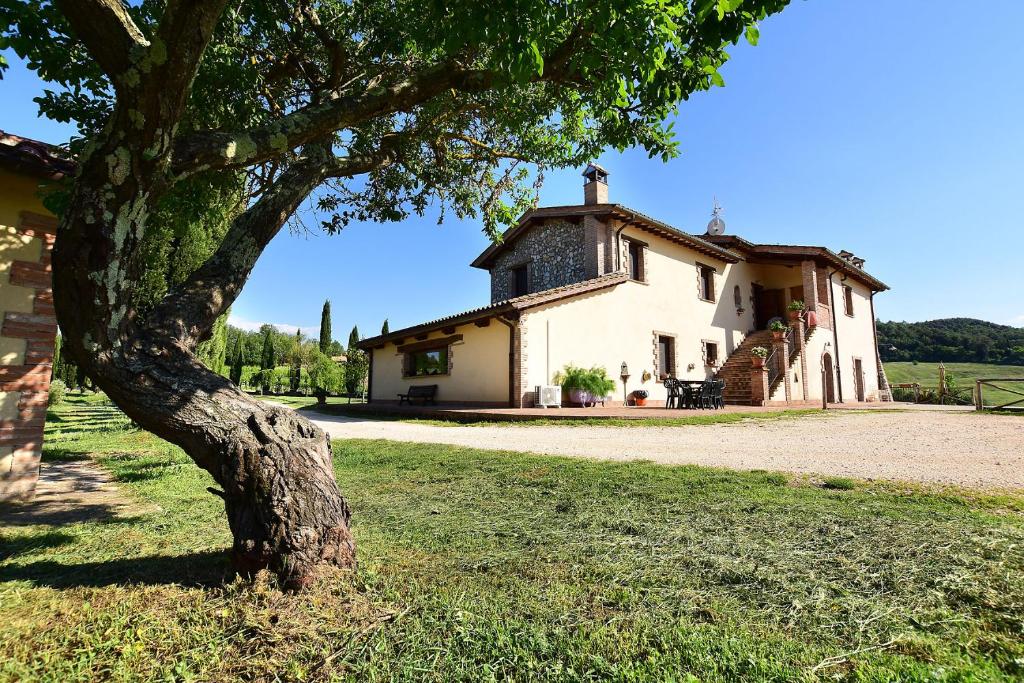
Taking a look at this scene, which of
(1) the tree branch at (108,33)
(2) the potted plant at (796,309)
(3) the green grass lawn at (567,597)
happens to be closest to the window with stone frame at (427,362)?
(3) the green grass lawn at (567,597)

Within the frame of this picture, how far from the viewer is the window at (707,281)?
60.6 feet

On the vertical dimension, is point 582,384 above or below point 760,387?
above

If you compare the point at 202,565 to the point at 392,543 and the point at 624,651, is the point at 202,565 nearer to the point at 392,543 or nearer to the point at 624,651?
the point at 392,543

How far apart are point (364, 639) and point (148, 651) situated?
2.57 ft

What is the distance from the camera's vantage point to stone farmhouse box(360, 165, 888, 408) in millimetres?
13944

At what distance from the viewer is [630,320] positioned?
51.3ft

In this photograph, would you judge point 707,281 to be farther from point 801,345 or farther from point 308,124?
point 308,124

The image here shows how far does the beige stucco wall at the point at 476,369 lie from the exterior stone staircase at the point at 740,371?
27.7ft

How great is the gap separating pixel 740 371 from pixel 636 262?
222 inches

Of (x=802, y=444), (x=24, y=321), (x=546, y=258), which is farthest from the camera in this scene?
(x=546, y=258)

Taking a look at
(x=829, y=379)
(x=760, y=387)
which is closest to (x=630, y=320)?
(x=760, y=387)

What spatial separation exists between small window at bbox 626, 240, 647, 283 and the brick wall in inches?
580

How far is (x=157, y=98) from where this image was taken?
7.01ft

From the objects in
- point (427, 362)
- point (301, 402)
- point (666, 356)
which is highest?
point (666, 356)
